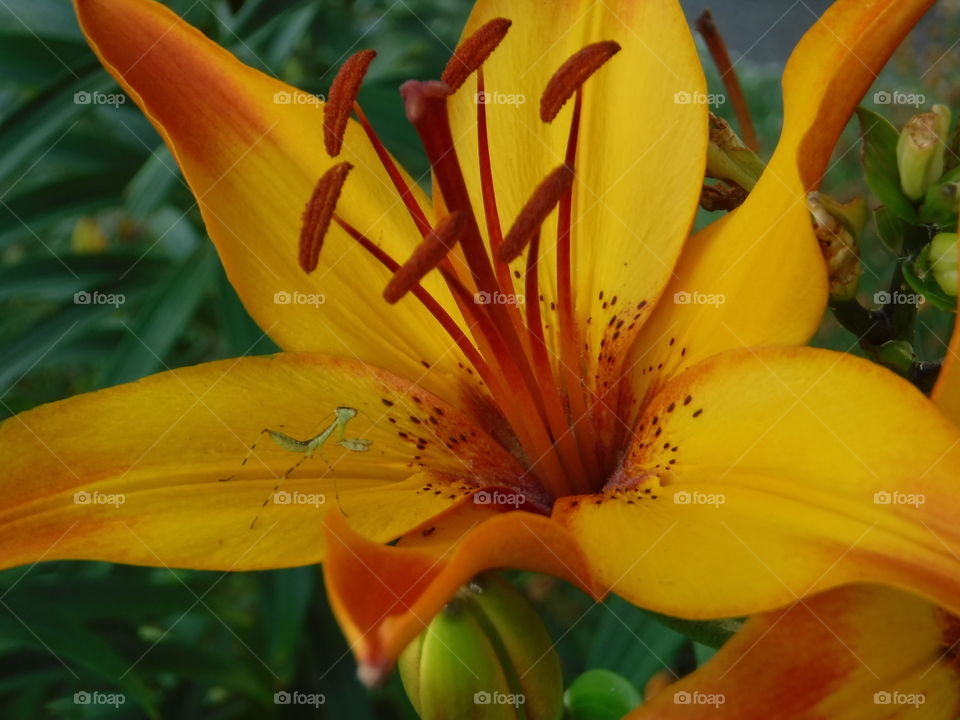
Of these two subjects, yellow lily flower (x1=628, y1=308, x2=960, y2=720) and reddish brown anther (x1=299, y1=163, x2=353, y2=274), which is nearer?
yellow lily flower (x1=628, y1=308, x2=960, y2=720)

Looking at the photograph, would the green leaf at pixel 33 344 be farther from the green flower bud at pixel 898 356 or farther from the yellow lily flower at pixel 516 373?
the green flower bud at pixel 898 356

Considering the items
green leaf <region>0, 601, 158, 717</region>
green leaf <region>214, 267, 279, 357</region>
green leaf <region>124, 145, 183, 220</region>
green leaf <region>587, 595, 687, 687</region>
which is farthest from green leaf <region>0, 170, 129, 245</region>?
green leaf <region>587, 595, 687, 687</region>

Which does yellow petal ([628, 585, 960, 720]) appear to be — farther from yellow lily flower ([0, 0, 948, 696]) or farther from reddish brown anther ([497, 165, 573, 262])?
reddish brown anther ([497, 165, 573, 262])

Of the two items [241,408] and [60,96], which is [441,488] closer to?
[241,408]

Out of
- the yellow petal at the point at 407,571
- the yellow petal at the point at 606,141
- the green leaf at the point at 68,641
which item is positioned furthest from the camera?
the green leaf at the point at 68,641

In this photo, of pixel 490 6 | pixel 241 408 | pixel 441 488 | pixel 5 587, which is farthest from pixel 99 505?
pixel 5 587

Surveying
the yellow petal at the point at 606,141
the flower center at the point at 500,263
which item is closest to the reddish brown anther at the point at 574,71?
the flower center at the point at 500,263
